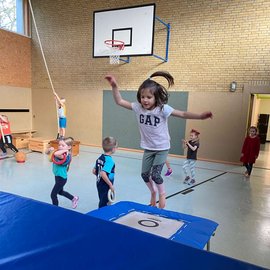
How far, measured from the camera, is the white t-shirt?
2.54 meters

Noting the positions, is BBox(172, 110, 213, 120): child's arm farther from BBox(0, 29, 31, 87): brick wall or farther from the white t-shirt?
BBox(0, 29, 31, 87): brick wall

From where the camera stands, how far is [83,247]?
1275 mm

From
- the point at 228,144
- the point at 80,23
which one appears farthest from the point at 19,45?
the point at 228,144

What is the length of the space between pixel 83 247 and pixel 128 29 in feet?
20.4

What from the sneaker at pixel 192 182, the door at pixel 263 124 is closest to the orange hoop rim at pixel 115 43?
the sneaker at pixel 192 182

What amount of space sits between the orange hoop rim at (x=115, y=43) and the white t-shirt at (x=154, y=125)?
15.1 ft

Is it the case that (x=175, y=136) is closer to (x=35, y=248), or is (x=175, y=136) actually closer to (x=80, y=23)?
(x=80, y=23)

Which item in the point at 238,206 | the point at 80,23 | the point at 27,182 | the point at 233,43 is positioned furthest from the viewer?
the point at 80,23

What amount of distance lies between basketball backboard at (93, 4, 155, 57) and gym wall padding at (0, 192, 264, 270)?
555cm

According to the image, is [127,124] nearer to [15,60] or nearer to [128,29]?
[128,29]

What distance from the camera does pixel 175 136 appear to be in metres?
7.35

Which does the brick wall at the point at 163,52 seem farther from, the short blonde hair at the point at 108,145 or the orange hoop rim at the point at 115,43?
the short blonde hair at the point at 108,145

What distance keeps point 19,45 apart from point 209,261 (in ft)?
31.0

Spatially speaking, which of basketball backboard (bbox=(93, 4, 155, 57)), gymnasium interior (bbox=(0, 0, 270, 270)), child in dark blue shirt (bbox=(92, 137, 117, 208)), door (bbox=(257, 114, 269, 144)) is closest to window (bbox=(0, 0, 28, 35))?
gymnasium interior (bbox=(0, 0, 270, 270))
